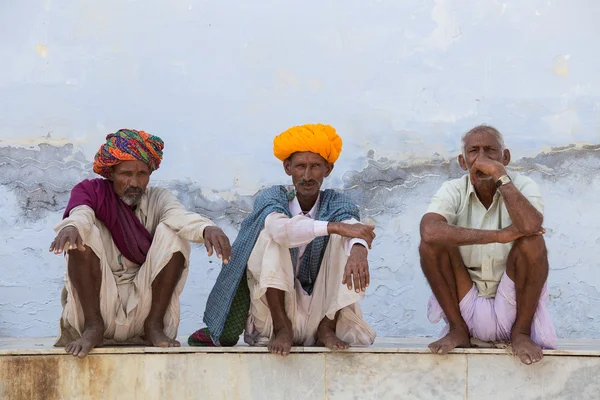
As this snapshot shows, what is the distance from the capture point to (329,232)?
4.02 meters

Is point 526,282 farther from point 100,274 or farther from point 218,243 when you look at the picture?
point 100,274

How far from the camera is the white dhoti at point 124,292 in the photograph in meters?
4.15

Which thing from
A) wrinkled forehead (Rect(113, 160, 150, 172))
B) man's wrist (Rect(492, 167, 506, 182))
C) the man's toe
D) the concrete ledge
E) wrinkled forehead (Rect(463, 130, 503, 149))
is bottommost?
the concrete ledge

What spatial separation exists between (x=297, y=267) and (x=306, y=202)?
0.35 meters

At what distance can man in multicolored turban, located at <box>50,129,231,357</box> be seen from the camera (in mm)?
4066

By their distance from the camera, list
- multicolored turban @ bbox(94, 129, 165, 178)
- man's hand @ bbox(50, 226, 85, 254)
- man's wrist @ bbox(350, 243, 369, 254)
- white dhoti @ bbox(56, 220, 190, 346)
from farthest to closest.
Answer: multicolored turban @ bbox(94, 129, 165, 178) < white dhoti @ bbox(56, 220, 190, 346) < man's wrist @ bbox(350, 243, 369, 254) < man's hand @ bbox(50, 226, 85, 254)

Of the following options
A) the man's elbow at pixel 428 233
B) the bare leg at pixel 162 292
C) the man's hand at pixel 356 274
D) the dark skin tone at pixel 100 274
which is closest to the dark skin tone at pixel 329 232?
the man's hand at pixel 356 274

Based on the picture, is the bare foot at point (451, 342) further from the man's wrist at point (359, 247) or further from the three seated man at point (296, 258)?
the man's wrist at point (359, 247)

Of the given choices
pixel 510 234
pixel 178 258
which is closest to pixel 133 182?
pixel 178 258

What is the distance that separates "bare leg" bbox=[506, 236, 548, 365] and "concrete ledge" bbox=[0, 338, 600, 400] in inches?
3.4

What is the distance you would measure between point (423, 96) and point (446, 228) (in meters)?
1.85

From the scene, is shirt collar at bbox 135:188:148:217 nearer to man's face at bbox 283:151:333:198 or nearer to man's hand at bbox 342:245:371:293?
man's face at bbox 283:151:333:198

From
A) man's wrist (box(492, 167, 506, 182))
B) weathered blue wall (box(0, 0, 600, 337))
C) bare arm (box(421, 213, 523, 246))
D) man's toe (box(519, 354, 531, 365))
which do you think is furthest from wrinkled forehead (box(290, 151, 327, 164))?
man's toe (box(519, 354, 531, 365))

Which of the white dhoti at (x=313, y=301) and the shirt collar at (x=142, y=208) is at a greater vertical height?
the shirt collar at (x=142, y=208)
